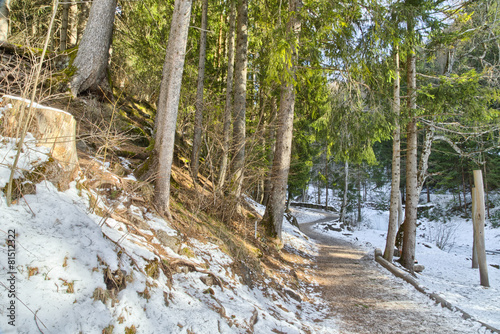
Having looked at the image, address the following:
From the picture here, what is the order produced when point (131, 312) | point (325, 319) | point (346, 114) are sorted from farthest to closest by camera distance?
point (346, 114), point (325, 319), point (131, 312)

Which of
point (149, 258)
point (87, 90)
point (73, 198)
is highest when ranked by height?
point (87, 90)

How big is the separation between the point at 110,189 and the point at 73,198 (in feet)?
4.19

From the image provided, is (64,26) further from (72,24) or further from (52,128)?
(52,128)

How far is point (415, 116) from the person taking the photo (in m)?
8.29

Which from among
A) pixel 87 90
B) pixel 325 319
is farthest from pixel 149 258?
pixel 87 90

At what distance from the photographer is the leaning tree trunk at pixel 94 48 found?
6793mm

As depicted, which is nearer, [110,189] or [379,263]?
[110,189]

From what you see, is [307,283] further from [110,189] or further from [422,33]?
[422,33]

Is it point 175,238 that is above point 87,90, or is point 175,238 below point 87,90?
below

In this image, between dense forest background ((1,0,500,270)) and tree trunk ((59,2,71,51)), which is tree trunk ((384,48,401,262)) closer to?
dense forest background ((1,0,500,270))

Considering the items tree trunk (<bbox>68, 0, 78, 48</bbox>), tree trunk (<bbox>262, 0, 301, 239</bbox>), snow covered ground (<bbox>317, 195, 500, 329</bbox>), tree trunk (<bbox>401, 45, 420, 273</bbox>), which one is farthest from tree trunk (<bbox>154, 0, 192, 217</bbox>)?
tree trunk (<bbox>68, 0, 78, 48</bbox>)

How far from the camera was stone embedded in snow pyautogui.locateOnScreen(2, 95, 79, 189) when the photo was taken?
9.93 feet

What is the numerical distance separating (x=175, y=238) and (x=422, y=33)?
9619mm

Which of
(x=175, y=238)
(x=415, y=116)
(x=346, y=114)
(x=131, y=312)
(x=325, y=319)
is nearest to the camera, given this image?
(x=131, y=312)
